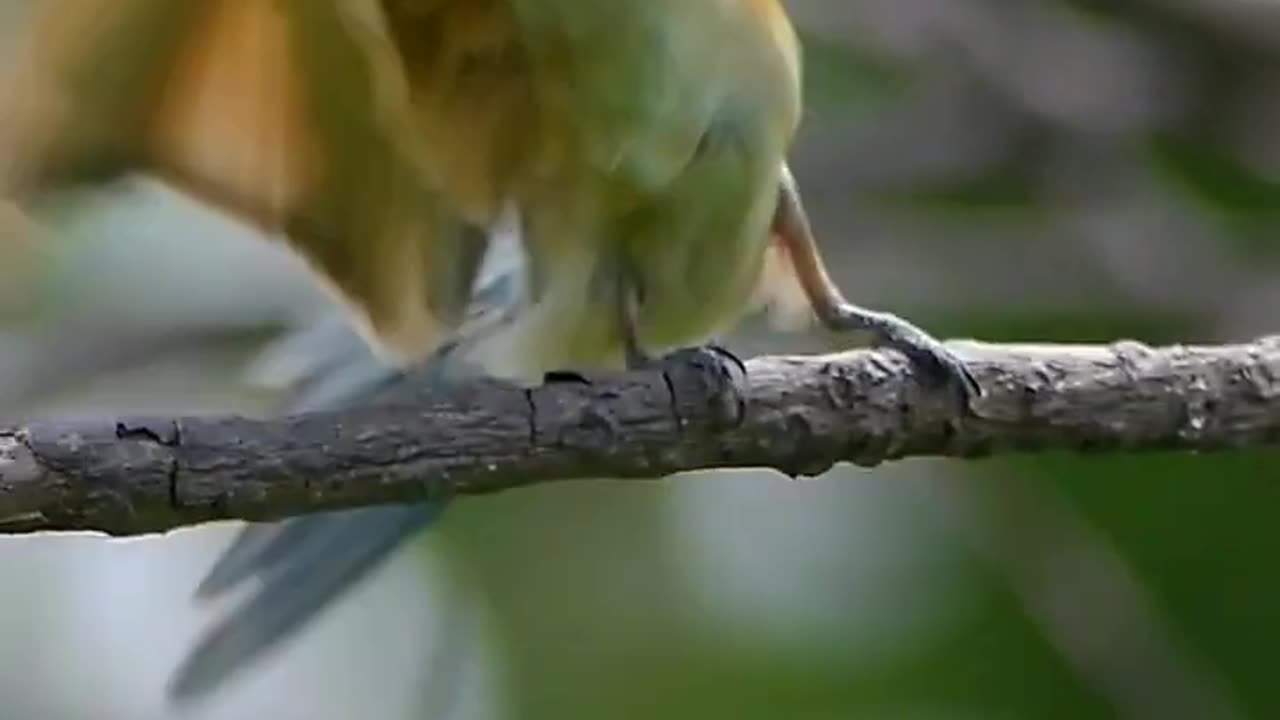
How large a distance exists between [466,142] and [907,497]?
2.31ft

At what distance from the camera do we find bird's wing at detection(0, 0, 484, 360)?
877 mm

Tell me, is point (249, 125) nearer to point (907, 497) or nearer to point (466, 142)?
point (466, 142)

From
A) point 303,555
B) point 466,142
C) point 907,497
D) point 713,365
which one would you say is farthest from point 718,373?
point 907,497

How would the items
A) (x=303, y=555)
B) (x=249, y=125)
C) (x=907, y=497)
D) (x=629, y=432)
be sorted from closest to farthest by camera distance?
(x=629, y=432) < (x=249, y=125) < (x=303, y=555) < (x=907, y=497)

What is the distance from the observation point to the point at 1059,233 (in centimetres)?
140

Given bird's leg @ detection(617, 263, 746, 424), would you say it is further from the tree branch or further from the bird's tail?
the bird's tail

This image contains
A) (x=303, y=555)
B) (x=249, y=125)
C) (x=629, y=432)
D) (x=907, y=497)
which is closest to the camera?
(x=629, y=432)

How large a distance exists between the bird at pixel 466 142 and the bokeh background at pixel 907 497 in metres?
0.34

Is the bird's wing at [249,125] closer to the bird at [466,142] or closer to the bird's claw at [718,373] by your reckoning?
the bird at [466,142]

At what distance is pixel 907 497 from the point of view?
1.50 meters

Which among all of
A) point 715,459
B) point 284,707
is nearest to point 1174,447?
point 715,459

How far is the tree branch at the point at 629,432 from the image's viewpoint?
0.71 m

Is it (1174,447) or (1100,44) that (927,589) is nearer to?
(1100,44)

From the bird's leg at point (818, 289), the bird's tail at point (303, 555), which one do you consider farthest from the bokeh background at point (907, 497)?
the bird's leg at point (818, 289)
